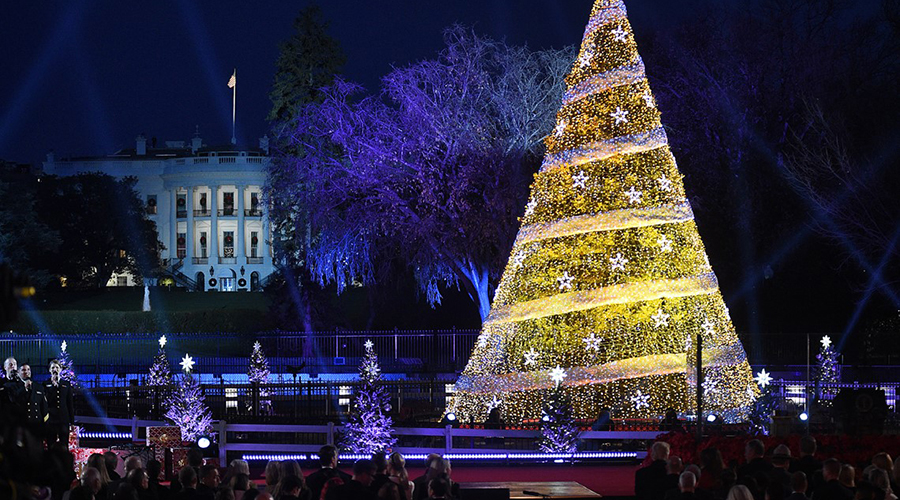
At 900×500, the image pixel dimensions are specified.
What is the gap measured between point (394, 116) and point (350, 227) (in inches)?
159

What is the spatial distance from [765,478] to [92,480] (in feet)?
17.5

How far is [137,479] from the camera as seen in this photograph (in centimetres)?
916

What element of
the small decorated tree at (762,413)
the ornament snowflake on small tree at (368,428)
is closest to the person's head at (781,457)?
the small decorated tree at (762,413)

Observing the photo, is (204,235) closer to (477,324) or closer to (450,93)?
(477,324)

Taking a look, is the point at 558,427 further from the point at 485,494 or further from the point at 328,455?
the point at 328,455

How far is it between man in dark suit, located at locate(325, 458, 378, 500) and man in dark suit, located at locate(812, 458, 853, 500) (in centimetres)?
350

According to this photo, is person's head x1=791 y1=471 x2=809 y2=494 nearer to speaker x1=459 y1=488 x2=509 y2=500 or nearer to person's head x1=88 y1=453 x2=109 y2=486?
speaker x1=459 y1=488 x2=509 y2=500

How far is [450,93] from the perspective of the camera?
39.5 metres

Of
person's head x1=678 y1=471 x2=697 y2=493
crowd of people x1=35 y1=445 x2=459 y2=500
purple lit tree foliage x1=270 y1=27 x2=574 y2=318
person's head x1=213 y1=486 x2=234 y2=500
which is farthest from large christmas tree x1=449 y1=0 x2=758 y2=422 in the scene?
purple lit tree foliage x1=270 y1=27 x2=574 y2=318

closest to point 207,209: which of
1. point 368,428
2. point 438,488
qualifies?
point 368,428

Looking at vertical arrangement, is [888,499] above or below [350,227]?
below

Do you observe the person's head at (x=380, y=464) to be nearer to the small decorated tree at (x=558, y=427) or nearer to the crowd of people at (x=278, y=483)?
the crowd of people at (x=278, y=483)

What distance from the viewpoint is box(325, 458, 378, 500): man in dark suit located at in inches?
371

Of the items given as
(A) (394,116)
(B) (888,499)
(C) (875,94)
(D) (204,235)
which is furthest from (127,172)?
(B) (888,499)
